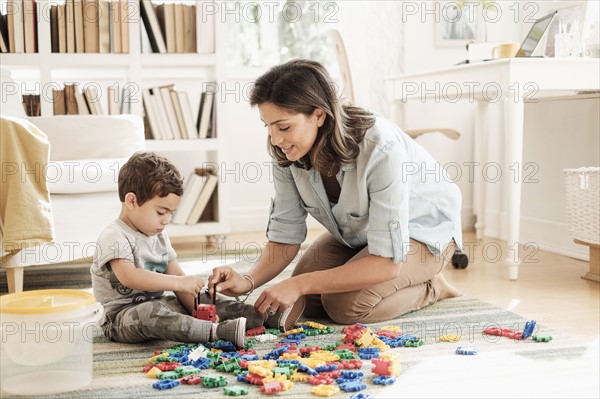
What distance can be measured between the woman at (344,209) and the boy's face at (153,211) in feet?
0.67

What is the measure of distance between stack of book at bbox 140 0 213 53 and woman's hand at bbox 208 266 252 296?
182cm

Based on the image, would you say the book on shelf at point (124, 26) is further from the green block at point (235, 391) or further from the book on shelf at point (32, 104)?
the green block at point (235, 391)

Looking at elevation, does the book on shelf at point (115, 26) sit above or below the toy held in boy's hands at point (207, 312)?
above

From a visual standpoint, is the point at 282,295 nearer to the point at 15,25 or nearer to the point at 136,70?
the point at 136,70

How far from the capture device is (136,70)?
3561 millimetres

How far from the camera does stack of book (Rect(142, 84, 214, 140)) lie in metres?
3.62

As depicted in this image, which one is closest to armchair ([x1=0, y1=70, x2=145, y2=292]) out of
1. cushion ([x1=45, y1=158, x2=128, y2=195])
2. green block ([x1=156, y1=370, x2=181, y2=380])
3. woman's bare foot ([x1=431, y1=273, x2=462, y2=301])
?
cushion ([x1=45, y1=158, x2=128, y2=195])

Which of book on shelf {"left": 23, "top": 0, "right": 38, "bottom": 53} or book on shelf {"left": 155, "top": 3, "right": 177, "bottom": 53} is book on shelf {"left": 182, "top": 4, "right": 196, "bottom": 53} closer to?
book on shelf {"left": 155, "top": 3, "right": 177, "bottom": 53}

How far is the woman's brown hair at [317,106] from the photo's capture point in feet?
6.32

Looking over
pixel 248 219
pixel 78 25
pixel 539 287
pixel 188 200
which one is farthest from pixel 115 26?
pixel 539 287

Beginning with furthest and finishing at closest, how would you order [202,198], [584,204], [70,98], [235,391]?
[202,198] → [70,98] → [584,204] → [235,391]

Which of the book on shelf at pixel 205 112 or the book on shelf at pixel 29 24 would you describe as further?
the book on shelf at pixel 205 112

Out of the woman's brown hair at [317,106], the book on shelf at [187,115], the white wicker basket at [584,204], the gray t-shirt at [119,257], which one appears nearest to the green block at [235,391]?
the gray t-shirt at [119,257]

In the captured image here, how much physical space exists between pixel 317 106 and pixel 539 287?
4.34ft
